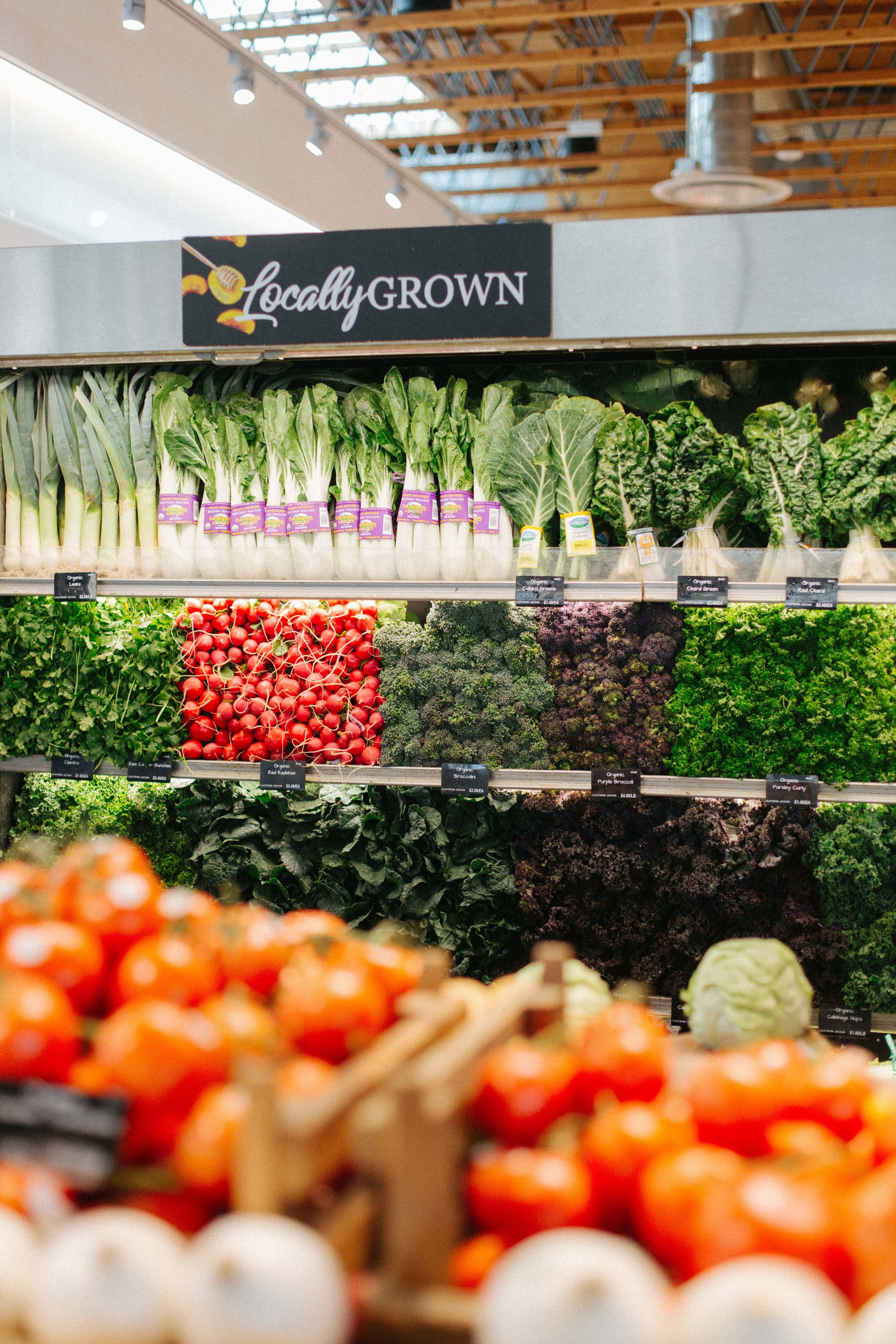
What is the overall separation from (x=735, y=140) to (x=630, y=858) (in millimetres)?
5744

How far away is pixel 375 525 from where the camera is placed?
3441 millimetres

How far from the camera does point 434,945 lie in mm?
3693

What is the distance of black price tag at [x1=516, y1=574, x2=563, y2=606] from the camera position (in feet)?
10.5

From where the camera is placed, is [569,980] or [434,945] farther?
[434,945]

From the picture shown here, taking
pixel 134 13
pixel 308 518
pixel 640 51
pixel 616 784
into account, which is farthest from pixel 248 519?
pixel 640 51

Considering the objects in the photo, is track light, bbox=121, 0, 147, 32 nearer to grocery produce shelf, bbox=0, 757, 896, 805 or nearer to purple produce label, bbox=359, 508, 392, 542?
purple produce label, bbox=359, 508, 392, 542

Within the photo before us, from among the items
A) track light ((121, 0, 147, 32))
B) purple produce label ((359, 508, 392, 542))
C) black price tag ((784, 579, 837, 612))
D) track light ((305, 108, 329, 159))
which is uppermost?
track light ((305, 108, 329, 159))

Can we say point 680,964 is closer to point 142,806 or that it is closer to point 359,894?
point 359,894

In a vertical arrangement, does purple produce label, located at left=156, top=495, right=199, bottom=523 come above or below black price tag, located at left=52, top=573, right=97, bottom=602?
above

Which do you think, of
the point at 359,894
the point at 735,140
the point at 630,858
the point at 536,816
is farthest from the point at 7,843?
the point at 735,140

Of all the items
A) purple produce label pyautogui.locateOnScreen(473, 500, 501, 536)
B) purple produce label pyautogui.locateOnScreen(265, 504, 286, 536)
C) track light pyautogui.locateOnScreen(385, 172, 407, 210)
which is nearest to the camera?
purple produce label pyautogui.locateOnScreen(473, 500, 501, 536)

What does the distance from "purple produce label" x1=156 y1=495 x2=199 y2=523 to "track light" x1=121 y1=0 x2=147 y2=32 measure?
136 inches

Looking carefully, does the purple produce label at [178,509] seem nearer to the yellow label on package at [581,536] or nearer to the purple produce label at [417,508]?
the purple produce label at [417,508]

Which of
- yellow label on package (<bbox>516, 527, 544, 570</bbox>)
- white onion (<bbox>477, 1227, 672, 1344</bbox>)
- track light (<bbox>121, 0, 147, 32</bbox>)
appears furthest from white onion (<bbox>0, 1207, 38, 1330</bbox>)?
track light (<bbox>121, 0, 147, 32</bbox>)
